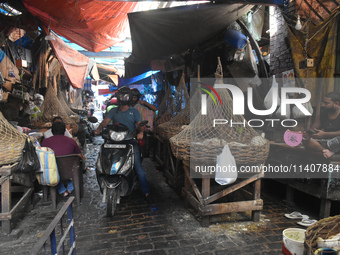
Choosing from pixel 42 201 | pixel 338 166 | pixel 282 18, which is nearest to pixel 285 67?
pixel 282 18

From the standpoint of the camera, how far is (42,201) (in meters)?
4.49

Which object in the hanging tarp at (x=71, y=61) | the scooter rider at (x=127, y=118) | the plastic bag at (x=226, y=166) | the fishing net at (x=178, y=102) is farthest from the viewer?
the hanging tarp at (x=71, y=61)

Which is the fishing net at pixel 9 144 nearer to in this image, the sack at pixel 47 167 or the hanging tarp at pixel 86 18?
the sack at pixel 47 167

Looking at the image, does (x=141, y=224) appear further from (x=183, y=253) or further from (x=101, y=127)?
(x=101, y=127)

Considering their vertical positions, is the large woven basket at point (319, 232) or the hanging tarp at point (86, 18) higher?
the hanging tarp at point (86, 18)

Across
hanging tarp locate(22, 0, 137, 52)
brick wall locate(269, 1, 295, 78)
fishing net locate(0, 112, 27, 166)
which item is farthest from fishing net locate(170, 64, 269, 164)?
hanging tarp locate(22, 0, 137, 52)

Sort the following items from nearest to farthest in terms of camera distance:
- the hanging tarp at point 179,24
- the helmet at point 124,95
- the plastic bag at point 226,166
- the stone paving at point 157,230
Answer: the stone paving at point 157,230 < the plastic bag at point 226,166 < the helmet at point 124,95 < the hanging tarp at point 179,24

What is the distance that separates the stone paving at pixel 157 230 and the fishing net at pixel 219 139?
3.28 ft

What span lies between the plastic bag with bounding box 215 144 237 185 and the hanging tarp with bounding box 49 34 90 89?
573 centimetres

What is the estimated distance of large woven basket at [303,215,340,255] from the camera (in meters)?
1.43

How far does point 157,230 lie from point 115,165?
1.17m

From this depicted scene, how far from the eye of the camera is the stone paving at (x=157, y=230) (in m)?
2.94

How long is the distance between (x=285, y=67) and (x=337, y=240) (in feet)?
16.7

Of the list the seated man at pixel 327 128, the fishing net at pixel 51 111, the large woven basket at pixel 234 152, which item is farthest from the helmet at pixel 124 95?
the seated man at pixel 327 128
